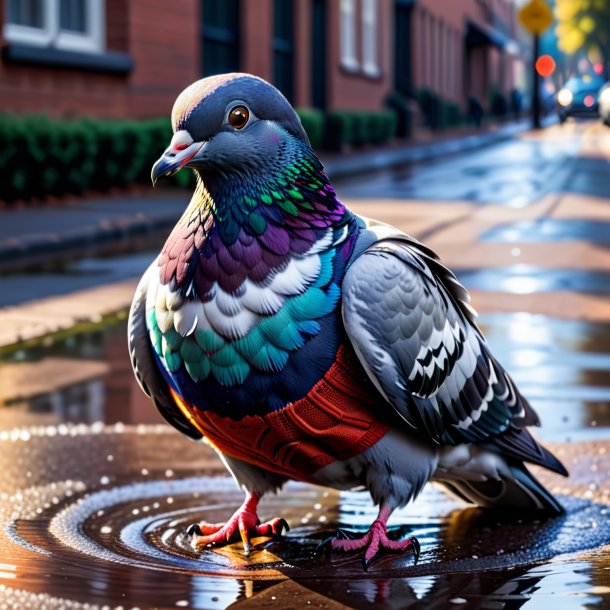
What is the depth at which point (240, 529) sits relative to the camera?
4070mm

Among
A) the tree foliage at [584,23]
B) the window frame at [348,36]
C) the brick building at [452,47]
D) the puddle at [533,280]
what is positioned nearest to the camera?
the puddle at [533,280]

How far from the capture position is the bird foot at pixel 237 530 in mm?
4059

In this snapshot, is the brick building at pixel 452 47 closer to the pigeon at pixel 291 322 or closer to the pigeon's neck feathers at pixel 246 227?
the pigeon at pixel 291 322

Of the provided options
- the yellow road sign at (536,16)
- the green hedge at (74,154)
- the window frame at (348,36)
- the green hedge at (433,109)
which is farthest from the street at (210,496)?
the green hedge at (433,109)

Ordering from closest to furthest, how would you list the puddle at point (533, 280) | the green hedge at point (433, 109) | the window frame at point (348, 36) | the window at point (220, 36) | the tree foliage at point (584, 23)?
the puddle at point (533, 280) → the window at point (220, 36) → the window frame at point (348, 36) → the green hedge at point (433, 109) → the tree foliage at point (584, 23)

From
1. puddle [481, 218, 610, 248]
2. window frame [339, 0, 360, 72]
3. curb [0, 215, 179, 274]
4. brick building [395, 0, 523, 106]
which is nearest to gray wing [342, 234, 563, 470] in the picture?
curb [0, 215, 179, 274]

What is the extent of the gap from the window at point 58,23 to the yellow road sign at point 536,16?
2495cm

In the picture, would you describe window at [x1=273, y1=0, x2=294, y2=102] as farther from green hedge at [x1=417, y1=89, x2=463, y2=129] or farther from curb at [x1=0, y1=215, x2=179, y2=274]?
green hedge at [x1=417, y1=89, x2=463, y2=129]

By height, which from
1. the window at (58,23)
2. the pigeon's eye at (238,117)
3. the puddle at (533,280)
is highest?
the window at (58,23)

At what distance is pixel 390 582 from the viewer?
359cm

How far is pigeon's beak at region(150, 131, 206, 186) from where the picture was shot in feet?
10.8

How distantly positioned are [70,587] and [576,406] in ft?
10.8

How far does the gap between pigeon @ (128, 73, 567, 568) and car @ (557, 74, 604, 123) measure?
42870 mm

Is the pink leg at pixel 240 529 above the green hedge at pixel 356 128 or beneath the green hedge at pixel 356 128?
beneath
